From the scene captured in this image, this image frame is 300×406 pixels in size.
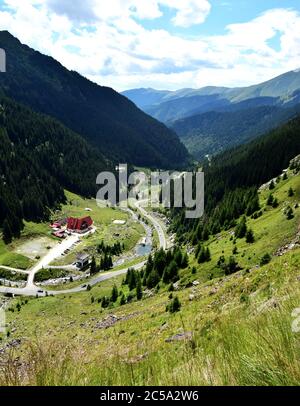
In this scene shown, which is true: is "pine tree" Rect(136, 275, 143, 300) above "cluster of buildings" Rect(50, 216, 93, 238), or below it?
above

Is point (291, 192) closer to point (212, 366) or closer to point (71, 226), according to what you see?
point (71, 226)

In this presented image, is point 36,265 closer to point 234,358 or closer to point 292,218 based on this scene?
point 292,218

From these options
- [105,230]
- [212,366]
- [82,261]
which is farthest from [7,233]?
[212,366]

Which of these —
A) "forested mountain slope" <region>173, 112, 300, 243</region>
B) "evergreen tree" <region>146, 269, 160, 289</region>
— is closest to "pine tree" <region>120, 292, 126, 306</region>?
"evergreen tree" <region>146, 269, 160, 289</region>

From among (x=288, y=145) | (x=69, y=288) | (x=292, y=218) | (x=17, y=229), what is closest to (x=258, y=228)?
(x=292, y=218)

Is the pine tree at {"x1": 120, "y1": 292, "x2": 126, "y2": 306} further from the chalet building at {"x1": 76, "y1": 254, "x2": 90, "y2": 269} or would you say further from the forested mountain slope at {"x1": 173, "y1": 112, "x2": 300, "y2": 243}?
the forested mountain slope at {"x1": 173, "y1": 112, "x2": 300, "y2": 243}

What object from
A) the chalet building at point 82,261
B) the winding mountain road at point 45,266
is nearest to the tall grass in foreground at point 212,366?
the winding mountain road at point 45,266
